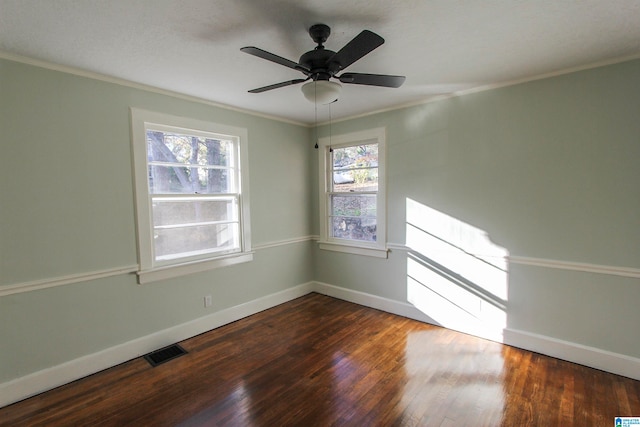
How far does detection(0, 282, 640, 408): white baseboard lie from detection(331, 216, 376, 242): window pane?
0.85 m

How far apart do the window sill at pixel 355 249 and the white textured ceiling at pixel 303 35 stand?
80.0 inches

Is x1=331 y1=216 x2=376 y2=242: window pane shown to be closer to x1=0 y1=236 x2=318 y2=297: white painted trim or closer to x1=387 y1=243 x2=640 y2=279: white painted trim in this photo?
x1=387 y1=243 x2=640 y2=279: white painted trim

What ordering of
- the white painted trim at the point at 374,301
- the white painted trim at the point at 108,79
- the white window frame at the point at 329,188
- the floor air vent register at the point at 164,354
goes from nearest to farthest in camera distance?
the white painted trim at the point at 108,79, the floor air vent register at the point at 164,354, the white painted trim at the point at 374,301, the white window frame at the point at 329,188

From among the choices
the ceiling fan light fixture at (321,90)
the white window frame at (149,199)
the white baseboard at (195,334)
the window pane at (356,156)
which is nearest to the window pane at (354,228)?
the window pane at (356,156)

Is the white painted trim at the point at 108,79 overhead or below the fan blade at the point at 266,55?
overhead

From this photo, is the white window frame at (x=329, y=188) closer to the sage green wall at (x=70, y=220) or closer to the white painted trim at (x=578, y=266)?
the white painted trim at (x=578, y=266)

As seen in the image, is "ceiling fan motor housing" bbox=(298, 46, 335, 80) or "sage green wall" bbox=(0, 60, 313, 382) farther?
"sage green wall" bbox=(0, 60, 313, 382)

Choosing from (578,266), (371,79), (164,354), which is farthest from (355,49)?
(164,354)

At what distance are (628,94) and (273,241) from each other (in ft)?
12.2

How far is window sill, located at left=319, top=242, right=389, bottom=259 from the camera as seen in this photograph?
376 cm

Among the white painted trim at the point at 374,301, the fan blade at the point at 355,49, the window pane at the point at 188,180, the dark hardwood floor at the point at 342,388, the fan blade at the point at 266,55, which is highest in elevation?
the fan blade at the point at 355,49

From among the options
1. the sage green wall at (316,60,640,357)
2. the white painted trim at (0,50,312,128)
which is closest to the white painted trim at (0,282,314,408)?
the white painted trim at (0,50,312,128)

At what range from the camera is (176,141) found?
3.10m

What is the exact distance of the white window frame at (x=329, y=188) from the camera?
3.70 m
